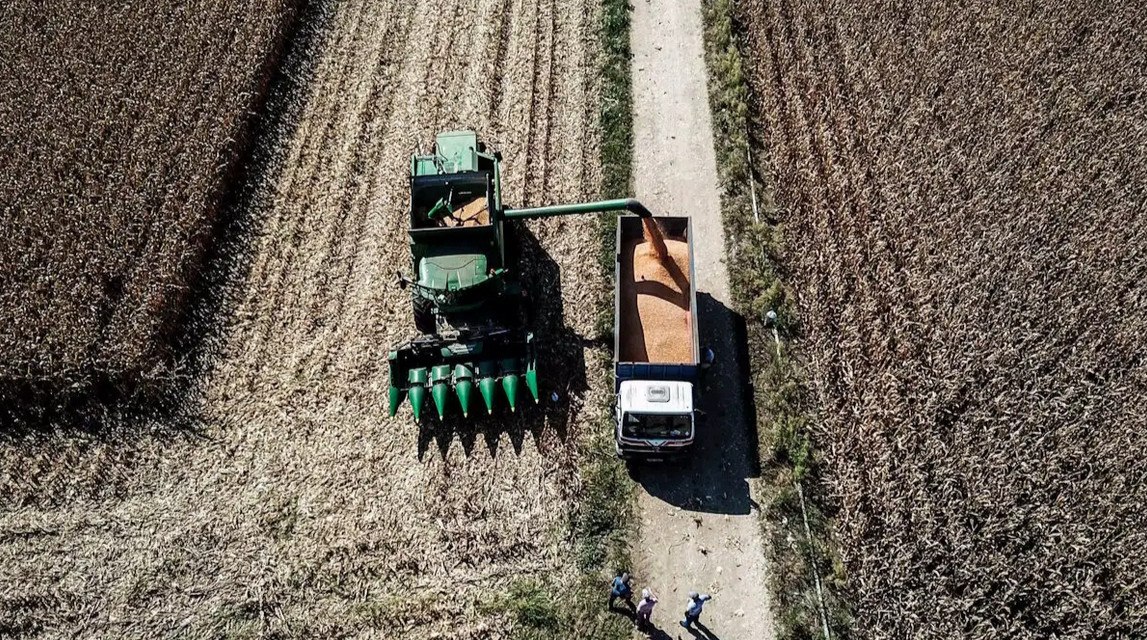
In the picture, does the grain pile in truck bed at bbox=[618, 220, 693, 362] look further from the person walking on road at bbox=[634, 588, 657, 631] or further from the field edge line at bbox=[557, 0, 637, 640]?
the person walking on road at bbox=[634, 588, 657, 631]

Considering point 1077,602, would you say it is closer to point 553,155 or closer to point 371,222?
point 553,155

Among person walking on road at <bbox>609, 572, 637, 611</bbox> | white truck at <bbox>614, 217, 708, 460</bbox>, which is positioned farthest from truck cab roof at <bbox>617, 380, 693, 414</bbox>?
person walking on road at <bbox>609, 572, 637, 611</bbox>

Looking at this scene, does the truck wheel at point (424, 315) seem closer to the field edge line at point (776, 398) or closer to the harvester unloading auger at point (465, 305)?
the harvester unloading auger at point (465, 305)

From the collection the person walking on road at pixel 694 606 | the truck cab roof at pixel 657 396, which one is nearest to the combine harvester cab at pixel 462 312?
the truck cab roof at pixel 657 396

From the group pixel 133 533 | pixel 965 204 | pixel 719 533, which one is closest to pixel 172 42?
pixel 133 533

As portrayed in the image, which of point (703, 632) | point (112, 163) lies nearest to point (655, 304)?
point (703, 632)

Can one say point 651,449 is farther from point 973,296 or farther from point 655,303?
point 973,296
